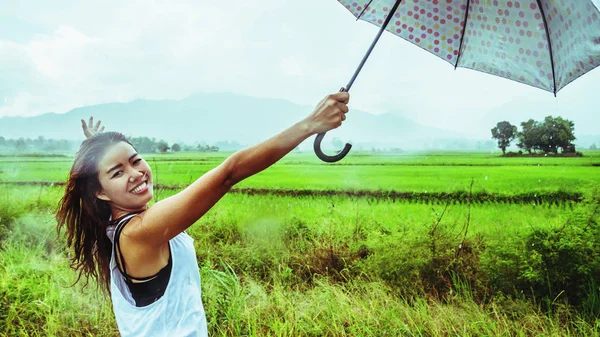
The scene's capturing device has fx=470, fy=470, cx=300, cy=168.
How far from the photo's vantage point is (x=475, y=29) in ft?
5.52

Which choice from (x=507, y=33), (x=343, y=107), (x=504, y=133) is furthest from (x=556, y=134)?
(x=343, y=107)

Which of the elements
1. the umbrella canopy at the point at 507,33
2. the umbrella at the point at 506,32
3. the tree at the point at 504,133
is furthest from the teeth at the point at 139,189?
the tree at the point at 504,133

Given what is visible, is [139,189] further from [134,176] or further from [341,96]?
[341,96]

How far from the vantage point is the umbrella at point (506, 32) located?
4.70 ft

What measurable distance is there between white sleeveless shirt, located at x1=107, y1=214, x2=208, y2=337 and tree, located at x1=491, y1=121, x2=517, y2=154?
2883 millimetres

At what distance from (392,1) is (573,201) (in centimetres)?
221

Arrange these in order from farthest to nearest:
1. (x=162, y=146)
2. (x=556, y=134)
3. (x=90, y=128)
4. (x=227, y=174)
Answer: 1. (x=162, y=146)
2. (x=556, y=134)
3. (x=90, y=128)
4. (x=227, y=174)

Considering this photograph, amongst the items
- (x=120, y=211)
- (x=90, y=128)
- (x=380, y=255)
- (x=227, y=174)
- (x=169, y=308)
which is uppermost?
(x=90, y=128)

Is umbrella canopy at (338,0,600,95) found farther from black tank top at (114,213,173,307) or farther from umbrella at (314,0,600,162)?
black tank top at (114,213,173,307)

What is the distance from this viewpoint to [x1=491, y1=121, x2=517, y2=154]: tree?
3.39 meters

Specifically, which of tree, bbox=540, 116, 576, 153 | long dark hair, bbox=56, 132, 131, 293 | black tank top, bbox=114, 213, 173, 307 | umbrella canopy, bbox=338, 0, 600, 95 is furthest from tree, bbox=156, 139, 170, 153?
tree, bbox=540, 116, 576, 153

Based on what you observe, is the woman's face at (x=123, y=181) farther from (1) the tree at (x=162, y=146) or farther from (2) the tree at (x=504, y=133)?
(2) the tree at (x=504, y=133)

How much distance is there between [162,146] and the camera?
359cm

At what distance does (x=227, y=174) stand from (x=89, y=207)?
1.52 feet
